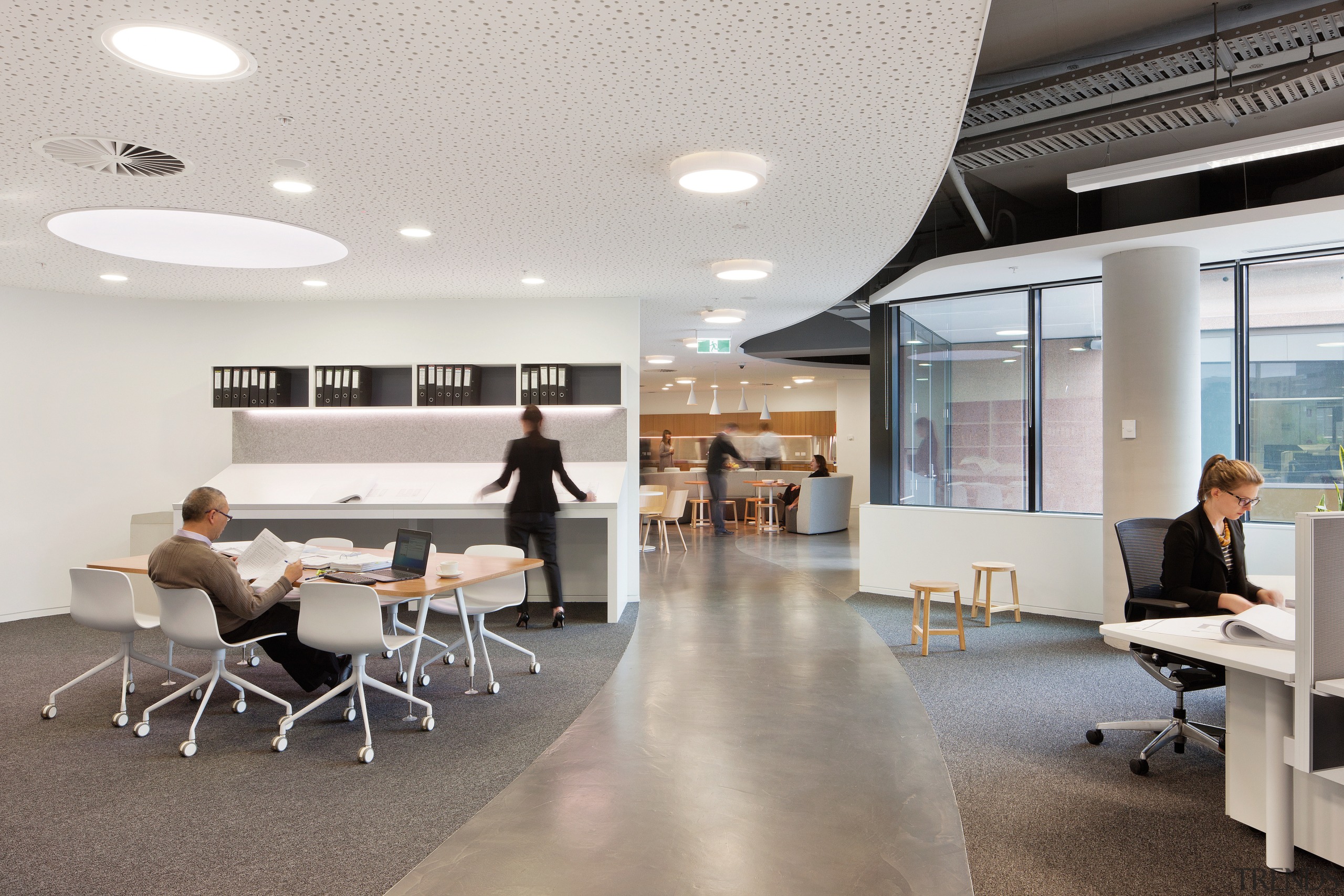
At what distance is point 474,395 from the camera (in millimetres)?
7371

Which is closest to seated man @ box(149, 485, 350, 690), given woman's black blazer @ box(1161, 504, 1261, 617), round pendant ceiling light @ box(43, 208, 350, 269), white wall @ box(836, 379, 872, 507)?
round pendant ceiling light @ box(43, 208, 350, 269)

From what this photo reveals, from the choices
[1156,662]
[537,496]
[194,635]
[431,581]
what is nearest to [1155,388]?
[1156,662]

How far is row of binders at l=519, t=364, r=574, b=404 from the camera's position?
7.35 m

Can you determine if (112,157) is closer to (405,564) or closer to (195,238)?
(195,238)

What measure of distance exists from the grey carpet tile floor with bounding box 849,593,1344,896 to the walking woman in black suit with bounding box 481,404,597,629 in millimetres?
2697

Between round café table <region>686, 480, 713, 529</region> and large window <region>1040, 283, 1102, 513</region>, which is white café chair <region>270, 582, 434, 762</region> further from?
round café table <region>686, 480, 713, 529</region>

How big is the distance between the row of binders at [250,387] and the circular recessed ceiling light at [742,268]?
4.17m

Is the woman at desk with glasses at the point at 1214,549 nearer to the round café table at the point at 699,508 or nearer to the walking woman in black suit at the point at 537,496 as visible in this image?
the walking woman in black suit at the point at 537,496

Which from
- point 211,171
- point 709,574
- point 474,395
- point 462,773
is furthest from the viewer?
point 709,574

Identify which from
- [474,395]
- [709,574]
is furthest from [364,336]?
[709,574]

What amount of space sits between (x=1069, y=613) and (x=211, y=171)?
663 cm

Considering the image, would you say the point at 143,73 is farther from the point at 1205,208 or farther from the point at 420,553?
the point at 1205,208

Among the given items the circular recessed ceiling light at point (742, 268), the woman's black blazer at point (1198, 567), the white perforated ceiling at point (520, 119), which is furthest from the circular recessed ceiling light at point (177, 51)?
the woman's black blazer at point (1198, 567)

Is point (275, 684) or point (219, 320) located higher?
point (219, 320)
